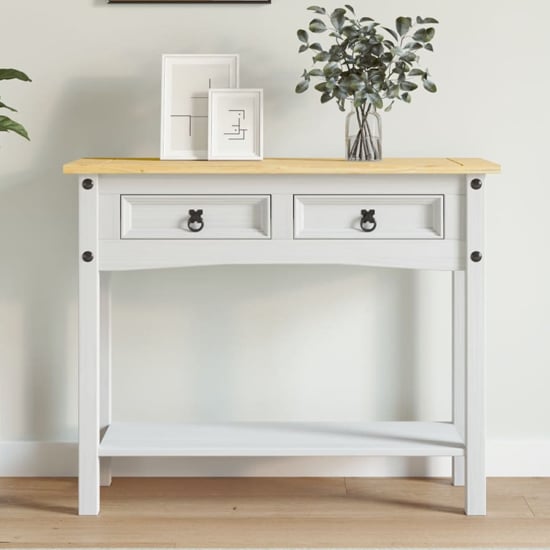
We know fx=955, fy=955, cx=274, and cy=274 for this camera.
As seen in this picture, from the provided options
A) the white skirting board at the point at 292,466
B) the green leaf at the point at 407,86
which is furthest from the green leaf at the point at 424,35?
the white skirting board at the point at 292,466

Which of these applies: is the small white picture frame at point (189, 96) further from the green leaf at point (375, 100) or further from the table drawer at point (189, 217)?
the green leaf at point (375, 100)

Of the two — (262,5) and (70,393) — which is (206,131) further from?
(70,393)

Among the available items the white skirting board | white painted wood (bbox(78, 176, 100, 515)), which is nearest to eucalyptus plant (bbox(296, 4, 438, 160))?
white painted wood (bbox(78, 176, 100, 515))

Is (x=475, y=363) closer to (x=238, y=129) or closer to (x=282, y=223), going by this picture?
(x=282, y=223)

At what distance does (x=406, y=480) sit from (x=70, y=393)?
3.35ft

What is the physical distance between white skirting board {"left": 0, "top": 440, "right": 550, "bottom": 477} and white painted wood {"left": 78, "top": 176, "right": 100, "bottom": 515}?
36cm

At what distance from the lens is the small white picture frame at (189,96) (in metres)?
2.53

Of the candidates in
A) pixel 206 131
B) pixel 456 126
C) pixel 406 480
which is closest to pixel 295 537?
pixel 406 480

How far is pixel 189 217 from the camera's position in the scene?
→ 2.39 meters

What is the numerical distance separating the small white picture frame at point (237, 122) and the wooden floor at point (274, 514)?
3.07 ft

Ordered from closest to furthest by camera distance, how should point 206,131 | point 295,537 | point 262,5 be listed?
1. point 295,537
2. point 206,131
3. point 262,5

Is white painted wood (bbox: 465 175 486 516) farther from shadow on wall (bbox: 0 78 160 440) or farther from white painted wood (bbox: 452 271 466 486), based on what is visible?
shadow on wall (bbox: 0 78 160 440)

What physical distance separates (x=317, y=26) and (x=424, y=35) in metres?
0.28

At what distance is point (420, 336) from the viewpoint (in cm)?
281
